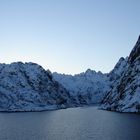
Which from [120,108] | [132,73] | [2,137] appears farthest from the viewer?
[132,73]

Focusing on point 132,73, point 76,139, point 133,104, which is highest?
point 132,73

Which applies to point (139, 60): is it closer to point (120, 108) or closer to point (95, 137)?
point (120, 108)

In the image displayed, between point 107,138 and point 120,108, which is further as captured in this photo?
point 120,108

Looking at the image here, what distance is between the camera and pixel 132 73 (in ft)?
646

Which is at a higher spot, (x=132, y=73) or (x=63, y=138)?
(x=132, y=73)

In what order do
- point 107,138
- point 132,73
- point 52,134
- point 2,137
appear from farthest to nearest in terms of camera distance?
1. point 132,73
2. point 52,134
3. point 2,137
4. point 107,138

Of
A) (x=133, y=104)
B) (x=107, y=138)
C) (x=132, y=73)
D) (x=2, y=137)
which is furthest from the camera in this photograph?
(x=132, y=73)

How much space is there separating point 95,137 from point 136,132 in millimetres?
12138

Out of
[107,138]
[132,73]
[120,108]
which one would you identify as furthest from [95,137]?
[132,73]

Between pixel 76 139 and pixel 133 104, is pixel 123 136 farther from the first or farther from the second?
pixel 133 104

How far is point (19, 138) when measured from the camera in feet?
267

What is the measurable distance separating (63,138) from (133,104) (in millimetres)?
90775

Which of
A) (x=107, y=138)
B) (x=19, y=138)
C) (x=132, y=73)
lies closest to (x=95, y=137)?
(x=107, y=138)

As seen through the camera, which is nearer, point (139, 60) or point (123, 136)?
point (123, 136)
